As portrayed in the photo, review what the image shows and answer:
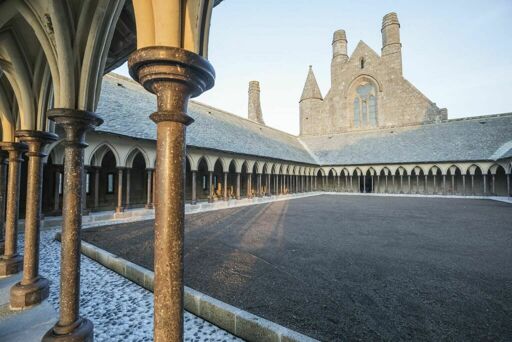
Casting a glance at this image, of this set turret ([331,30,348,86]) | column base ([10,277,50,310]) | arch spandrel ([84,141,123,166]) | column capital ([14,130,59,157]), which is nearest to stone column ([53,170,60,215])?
arch spandrel ([84,141,123,166])

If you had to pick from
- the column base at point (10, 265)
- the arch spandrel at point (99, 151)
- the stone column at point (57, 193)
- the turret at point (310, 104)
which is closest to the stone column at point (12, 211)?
the column base at point (10, 265)

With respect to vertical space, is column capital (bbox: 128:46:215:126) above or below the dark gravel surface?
above

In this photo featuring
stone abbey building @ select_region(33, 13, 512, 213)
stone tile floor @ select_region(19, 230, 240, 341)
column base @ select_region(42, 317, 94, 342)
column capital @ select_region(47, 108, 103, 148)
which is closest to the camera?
column base @ select_region(42, 317, 94, 342)

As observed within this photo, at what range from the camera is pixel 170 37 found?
1760 millimetres

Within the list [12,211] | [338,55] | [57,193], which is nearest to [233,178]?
[57,193]

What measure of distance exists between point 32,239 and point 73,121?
81.3 inches

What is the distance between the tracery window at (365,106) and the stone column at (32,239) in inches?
1476

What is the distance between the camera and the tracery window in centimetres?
3459

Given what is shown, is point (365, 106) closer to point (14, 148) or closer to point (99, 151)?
point (99, 151)

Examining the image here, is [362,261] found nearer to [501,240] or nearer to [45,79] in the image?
[501,240]

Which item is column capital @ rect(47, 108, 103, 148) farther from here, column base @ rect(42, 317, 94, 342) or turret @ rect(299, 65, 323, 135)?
turret @ rect(299, 65, 323, 135)

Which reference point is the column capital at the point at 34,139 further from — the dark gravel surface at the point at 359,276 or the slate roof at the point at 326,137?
the slate roof at the point at 326,137

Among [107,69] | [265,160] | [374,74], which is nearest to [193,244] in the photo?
[107,69]

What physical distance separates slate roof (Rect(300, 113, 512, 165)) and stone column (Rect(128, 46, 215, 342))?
27493 mm
